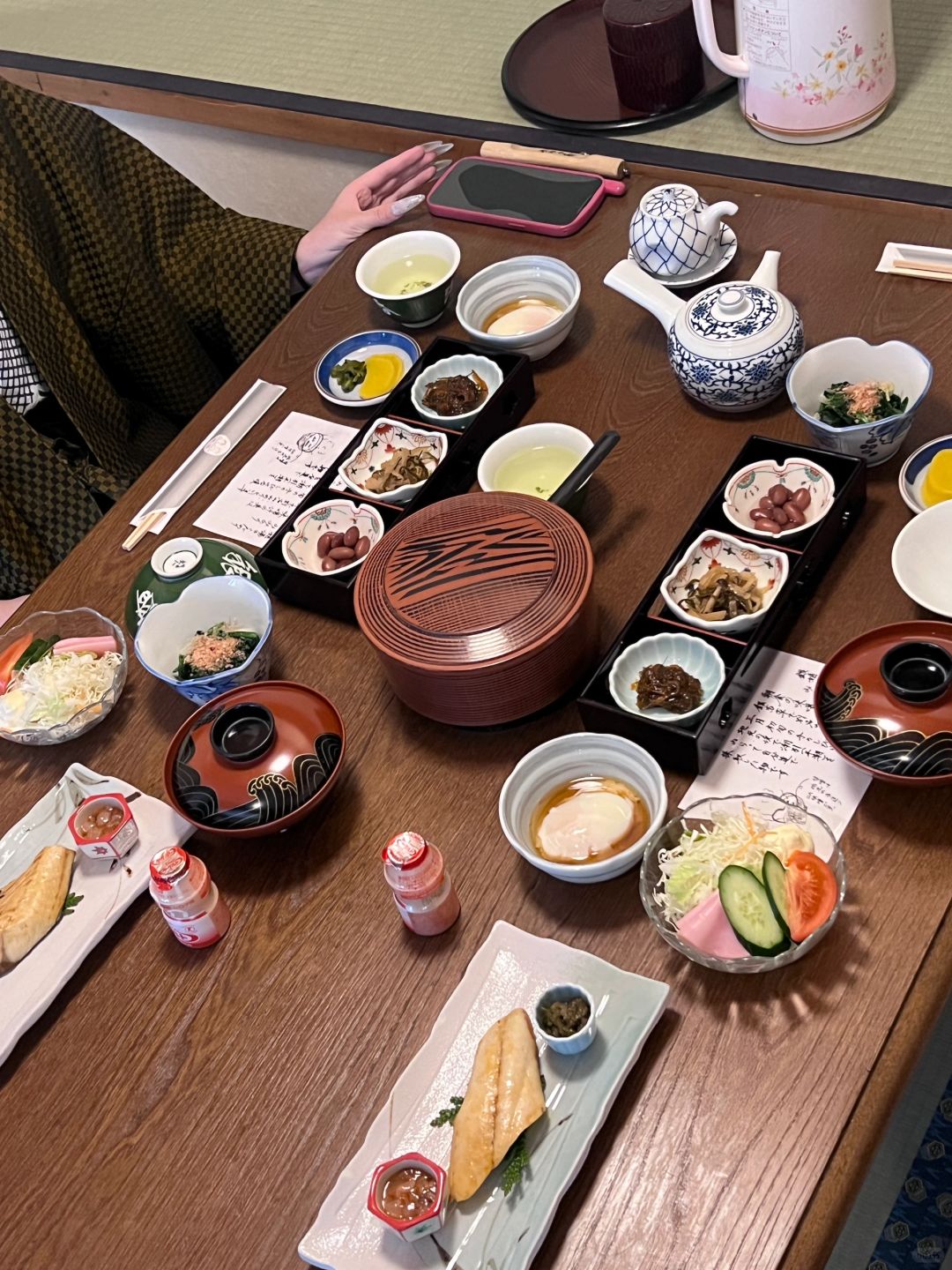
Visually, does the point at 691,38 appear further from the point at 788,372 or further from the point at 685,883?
the point at 685,883

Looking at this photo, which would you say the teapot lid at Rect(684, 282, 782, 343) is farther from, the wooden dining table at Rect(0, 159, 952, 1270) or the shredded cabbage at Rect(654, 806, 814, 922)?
the shredded cabbage at Rect(654, 806, 814, 922)

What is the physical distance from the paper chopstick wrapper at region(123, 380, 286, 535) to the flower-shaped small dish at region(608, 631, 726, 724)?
783 mm

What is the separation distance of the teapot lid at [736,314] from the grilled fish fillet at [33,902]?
1051 millimetres

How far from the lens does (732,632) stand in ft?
4.51

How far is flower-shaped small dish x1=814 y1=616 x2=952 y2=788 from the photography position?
1228 millimetres

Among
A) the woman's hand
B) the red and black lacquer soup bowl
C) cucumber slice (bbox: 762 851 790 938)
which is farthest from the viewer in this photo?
the woman's hand

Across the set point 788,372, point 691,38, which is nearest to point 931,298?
point 788,372

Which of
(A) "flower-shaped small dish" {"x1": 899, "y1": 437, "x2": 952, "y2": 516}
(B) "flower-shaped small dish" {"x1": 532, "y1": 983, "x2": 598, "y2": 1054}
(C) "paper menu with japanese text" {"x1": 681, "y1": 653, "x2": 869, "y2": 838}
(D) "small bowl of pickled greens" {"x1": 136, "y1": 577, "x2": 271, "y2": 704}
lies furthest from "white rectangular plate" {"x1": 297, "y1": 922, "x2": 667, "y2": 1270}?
(A) "flower-shaped small dish" {"x1": 899, "y1": 437, "x2": 952, "y2": 516}

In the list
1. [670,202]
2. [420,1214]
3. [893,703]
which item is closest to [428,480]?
[670,202]

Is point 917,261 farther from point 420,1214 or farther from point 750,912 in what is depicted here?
point 420,1214

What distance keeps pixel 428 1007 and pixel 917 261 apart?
1.27 meters

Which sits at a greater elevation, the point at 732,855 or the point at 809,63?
the point at 809,63

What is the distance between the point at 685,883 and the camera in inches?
47.3

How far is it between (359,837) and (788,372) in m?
0.84
